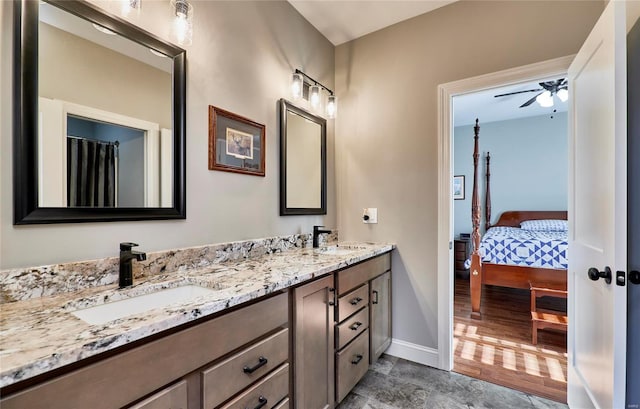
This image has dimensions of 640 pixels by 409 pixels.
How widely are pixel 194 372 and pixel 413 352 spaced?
1853 mm

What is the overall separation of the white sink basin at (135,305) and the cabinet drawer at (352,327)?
814 mm

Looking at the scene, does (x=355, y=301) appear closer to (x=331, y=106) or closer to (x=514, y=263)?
(x=331, y=106)

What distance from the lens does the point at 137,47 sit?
4.22ft

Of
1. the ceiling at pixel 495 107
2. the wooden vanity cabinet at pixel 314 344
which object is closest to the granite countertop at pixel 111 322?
the wooden vanity cabinet at pixel 314 344

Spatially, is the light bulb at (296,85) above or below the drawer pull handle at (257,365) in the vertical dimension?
above

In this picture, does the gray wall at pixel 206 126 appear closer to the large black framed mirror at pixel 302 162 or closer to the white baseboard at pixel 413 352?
the large black framed mirror at pixel 302 162

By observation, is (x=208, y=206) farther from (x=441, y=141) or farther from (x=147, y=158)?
(x=441, y=141)

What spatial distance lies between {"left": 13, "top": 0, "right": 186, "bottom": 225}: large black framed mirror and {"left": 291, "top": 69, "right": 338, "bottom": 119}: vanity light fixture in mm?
818

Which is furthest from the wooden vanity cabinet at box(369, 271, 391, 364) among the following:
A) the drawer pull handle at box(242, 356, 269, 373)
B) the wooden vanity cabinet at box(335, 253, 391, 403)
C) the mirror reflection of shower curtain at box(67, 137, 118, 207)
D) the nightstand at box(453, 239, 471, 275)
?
the nightstand at box(453, 239, 471, 275)

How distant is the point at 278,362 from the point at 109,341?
2.27 feet

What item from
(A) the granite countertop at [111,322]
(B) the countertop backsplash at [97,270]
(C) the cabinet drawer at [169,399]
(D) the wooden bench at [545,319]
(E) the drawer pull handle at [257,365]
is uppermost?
(B) the countertop backsplash at [97,270]

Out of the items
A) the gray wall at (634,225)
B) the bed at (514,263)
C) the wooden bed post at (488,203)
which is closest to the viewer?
the gray wall at (634,225)

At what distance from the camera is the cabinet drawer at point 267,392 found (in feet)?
3.41

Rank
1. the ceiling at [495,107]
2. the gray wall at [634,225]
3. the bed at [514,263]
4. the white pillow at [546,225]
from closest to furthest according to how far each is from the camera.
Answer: the gray wall at [634,225], the bed at [514,263], the ceiling at [495,107], the white pillow at [546,225]
